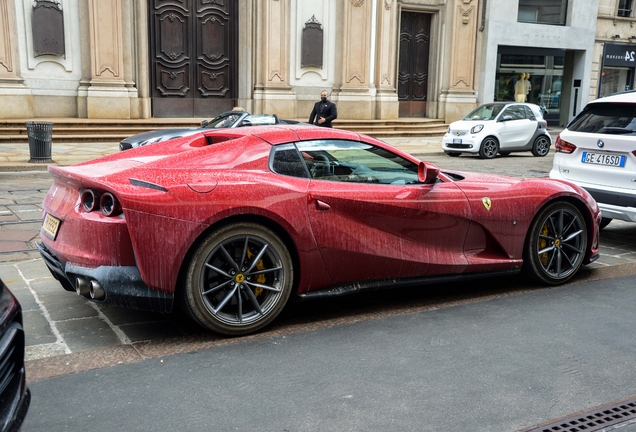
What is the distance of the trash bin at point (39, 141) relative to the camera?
47.6ft

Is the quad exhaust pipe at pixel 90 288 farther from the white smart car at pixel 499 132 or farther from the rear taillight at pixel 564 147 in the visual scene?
the white smart car at pixel 499 132

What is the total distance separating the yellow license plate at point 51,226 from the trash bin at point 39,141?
1039 cm

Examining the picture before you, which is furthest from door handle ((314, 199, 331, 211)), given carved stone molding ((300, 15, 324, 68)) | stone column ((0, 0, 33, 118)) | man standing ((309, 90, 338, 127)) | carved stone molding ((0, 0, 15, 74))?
carved stone molding ((300, 15, 324, 68))

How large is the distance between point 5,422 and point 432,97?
25.9 metres

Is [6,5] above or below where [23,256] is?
above

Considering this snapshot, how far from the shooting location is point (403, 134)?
23.7 metres

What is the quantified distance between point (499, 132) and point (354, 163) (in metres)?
14.8

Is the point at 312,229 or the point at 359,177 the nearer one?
the point at 312,229

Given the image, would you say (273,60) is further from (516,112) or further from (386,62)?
(516,112)

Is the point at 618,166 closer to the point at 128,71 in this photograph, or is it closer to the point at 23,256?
the point at 23,256

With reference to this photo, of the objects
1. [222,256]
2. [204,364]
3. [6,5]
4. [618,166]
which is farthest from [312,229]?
[6,5]

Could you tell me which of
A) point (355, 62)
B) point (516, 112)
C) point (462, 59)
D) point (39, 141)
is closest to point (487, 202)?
point (39, 141)

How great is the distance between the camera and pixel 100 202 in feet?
14.5

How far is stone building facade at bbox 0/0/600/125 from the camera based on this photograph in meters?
20.2
